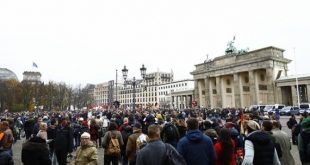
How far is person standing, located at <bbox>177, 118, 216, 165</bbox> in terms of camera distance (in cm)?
496

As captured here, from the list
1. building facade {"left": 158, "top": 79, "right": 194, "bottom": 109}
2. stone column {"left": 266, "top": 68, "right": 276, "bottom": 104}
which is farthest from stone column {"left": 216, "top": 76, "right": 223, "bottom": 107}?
building facade {"left": 158, "top": 79, "right": 194, "bottom": 109}

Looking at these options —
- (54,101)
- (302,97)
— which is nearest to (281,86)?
(302,97)

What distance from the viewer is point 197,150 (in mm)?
4969

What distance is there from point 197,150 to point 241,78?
192ft

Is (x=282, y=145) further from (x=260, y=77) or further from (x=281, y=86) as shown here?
(x=260, y=77)

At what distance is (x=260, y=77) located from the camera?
193 ft

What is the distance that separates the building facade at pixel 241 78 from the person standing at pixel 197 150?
5092 centimetres

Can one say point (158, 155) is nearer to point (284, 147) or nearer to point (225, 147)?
point (225, 147)

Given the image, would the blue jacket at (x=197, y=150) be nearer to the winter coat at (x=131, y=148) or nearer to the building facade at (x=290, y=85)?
the winter coat at (x=131, y=148)

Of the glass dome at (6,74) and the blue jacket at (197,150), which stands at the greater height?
the glass dome at (6,74)

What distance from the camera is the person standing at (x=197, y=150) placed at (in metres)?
4.96

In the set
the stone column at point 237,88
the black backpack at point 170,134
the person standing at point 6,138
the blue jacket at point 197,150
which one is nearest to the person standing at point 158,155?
the blue jacket at point 197,150

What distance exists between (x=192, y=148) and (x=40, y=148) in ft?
9.79

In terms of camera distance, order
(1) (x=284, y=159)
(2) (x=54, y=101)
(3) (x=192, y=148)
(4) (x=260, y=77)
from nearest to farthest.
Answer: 1. (3) (x=192, y=148)
2. (1) (x=284, y=159)
3. (4) (x=260, y=77)
4. (2) (x=54, y=101)
